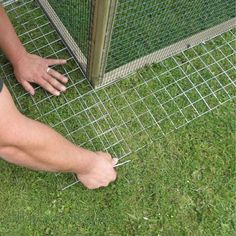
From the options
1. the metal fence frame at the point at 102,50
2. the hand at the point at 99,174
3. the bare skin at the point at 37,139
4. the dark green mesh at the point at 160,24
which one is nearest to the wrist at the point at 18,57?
the bare skin at the point at 37,139

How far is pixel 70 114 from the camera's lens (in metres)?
1.91

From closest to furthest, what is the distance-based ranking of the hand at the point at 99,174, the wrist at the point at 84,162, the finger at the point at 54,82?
the wrist at the point at 84,162 → the hand at the point at 99,174 → the finger at the point at 54,82

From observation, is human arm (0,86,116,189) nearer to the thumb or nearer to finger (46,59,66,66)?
the thumb

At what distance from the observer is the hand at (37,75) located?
191 centimetres

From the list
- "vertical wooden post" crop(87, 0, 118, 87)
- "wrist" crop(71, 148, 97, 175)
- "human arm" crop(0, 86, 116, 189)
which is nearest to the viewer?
"human arm" crop(0, 86, 116, 189)

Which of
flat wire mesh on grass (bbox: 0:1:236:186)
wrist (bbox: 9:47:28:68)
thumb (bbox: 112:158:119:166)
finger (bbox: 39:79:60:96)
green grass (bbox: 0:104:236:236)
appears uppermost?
wrist (bbox: 9:47:28:68)

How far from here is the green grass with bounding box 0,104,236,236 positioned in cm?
177

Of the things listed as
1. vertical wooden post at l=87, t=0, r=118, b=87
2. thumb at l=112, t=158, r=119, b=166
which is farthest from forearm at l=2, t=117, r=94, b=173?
vertical wooden post at l=87, t=0, r=118, b=87

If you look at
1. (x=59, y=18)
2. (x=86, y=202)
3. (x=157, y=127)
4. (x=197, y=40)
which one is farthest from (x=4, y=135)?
(x=197, y=40)

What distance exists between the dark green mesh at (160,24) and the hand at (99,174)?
45 cm

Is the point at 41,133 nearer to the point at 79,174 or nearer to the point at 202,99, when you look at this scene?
the point at 79,174

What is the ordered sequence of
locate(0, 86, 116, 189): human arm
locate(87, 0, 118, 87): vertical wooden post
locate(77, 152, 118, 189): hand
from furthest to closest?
1. locate(77, 152, 118, 189): hand
2. locate(87, 0, 118, 87): vertical wooden post
3. locate(0, 86, 116, 189): human arm

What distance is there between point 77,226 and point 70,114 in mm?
499

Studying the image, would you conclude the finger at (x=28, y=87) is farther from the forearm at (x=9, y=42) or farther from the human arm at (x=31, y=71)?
the forearm at (x=9, y=42)
